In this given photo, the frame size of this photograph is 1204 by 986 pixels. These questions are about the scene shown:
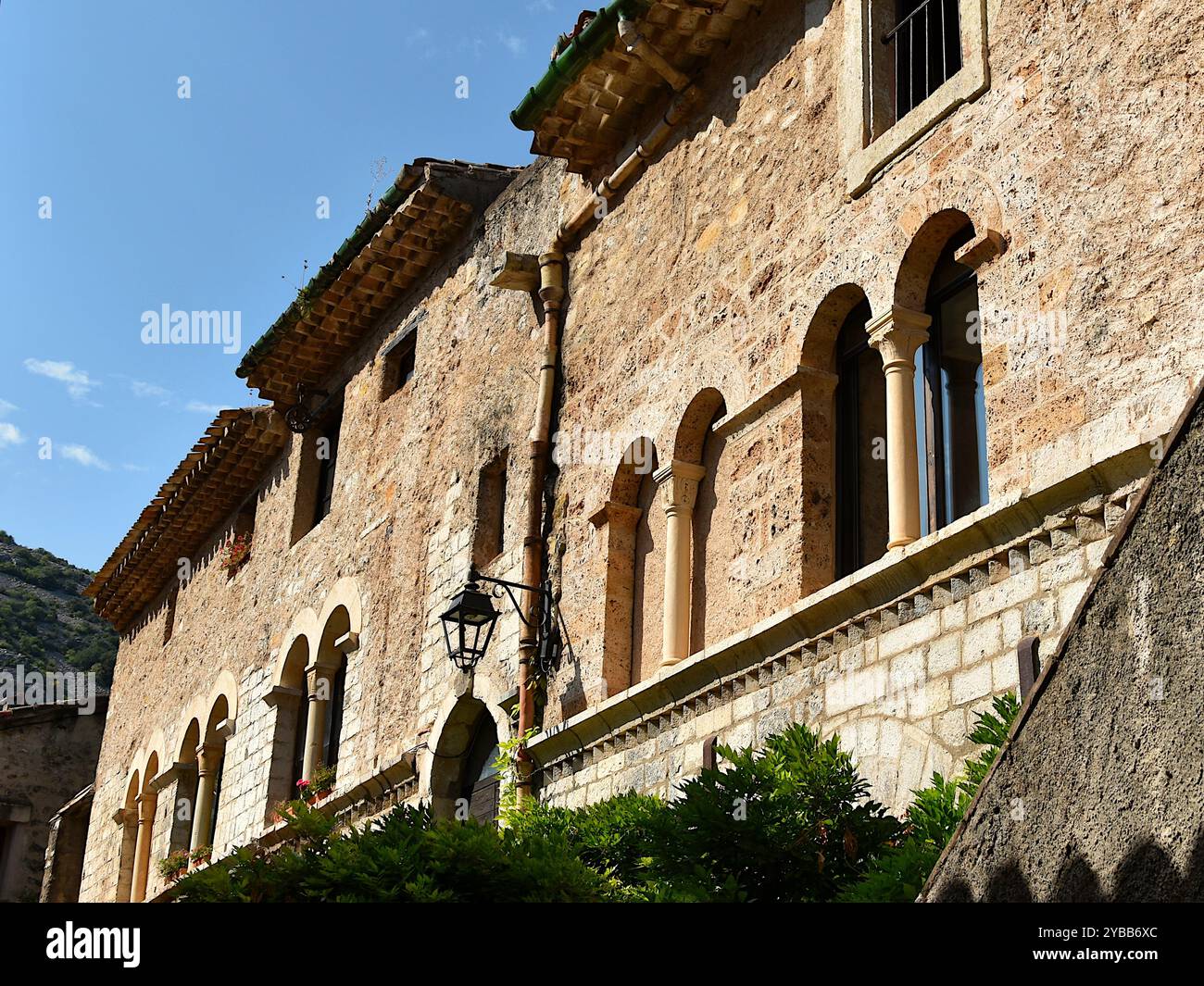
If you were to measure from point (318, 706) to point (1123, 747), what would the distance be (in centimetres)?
1172

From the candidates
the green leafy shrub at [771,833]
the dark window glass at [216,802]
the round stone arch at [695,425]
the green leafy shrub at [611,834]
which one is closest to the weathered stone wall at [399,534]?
the dark window glass at [216,802]

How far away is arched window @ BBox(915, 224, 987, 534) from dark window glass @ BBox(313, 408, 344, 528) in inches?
378

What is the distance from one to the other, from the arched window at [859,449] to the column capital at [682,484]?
1.12 metres

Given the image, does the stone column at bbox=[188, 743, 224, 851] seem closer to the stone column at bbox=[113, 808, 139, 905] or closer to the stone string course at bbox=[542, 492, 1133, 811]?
the stone column at bbox=[113, 808, 139, 905]

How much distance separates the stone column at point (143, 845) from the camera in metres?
19.0

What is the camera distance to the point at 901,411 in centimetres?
762

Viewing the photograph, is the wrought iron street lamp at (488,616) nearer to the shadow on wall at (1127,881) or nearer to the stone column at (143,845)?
the shadow on wall at (1127,881)

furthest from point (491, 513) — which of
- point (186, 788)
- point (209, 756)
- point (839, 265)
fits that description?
point (186, 788)

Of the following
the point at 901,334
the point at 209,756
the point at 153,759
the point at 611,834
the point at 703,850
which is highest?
the point at 153,759

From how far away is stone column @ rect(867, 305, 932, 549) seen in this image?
748cm

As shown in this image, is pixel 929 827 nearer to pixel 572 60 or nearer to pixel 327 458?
pixel 572 60

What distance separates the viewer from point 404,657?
12.6 metres

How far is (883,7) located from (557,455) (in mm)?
3776
